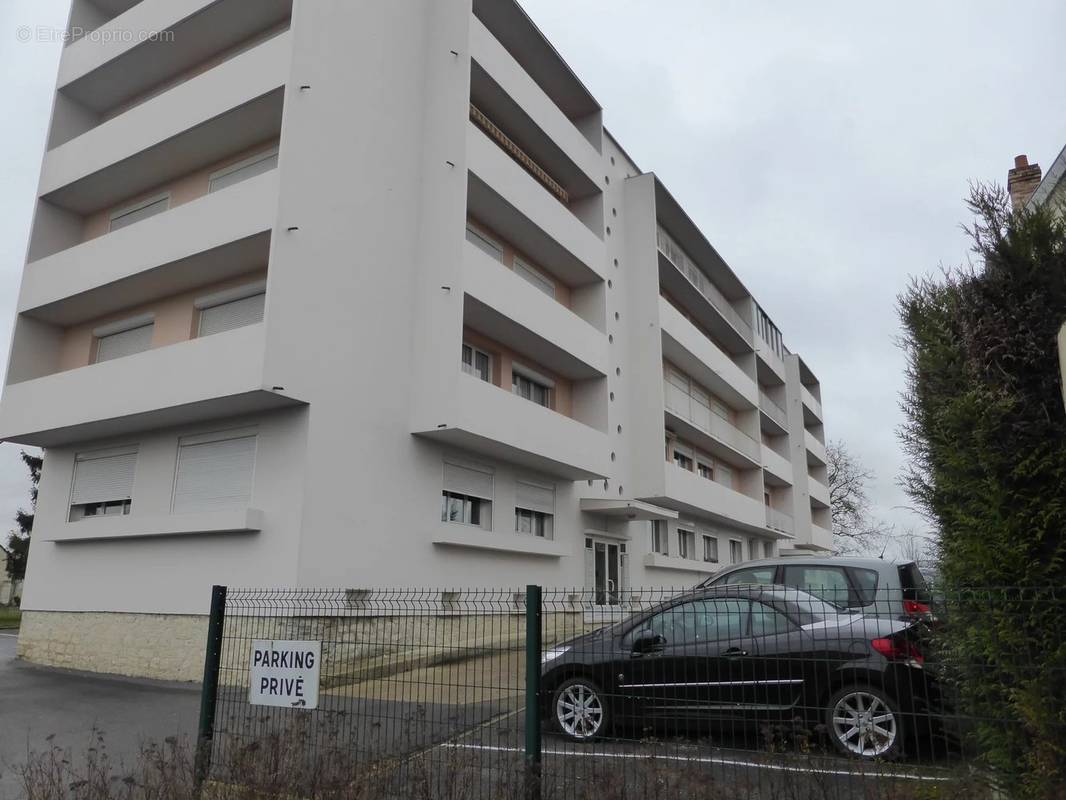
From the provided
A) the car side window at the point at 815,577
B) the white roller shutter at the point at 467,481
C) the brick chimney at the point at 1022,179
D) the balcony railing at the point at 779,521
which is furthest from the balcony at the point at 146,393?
the balcony railing at the point at 779,521

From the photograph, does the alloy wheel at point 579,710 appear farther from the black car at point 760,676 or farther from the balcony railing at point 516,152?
the balcony railing at point 516,152

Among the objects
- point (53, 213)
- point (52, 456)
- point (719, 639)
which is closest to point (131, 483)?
point (52, 456)

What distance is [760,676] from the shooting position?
5188 millimetres

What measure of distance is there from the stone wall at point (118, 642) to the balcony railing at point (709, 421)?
50.5 feet

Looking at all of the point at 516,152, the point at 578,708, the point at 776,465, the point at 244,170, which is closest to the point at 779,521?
the point at 776,465

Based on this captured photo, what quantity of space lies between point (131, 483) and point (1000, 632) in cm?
1479

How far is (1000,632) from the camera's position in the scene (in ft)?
13.8

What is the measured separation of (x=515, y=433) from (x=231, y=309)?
5.84 meters

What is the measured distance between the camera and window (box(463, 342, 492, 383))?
17.5 metres

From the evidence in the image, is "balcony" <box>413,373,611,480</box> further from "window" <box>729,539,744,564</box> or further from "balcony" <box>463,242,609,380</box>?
"window" <box>729,539,744,564</box>

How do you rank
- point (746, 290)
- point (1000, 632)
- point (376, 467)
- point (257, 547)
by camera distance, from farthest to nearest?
point (746, 290) < point (376, 467) < point (257, 547) < point (1000, 632)

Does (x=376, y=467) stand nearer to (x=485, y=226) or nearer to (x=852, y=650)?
(x=485, y=226)

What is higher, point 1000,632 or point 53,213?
point 53,213

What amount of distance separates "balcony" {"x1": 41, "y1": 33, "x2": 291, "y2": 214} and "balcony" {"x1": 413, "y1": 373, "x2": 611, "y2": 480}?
605cm
